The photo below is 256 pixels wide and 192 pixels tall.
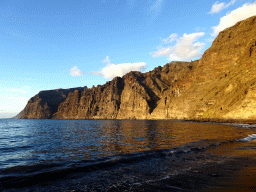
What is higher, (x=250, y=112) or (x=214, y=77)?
(x=214, y=77)

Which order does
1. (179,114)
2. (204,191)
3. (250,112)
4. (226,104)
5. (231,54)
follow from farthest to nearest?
(179,114), (231,54), (226,104), (250,112), (204,191)

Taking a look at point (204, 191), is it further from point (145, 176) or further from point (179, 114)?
point (179, 114)

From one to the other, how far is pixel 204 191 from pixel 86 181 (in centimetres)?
561

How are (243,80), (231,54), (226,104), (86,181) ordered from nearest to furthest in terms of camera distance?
(86,181), (243,80), (226,104), (231,54)

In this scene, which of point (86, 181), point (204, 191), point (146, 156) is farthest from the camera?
point (146, 156)

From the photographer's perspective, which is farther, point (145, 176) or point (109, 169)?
point (109, 169)

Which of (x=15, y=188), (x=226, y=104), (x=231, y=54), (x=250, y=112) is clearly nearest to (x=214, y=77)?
(x=231, y=54)

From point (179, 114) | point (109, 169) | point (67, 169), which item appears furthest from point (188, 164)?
point (179, 114)

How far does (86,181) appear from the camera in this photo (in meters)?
8.25

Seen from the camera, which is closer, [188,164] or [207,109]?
[188,164]

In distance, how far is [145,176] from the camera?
343 inches

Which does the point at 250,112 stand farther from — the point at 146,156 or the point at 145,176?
the point at 145,176

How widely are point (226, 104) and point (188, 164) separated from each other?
81.6 meters

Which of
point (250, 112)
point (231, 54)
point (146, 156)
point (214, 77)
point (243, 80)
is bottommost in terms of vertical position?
point (146, 156)
